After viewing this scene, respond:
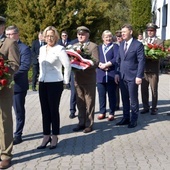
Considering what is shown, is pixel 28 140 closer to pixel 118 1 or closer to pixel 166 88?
pixel 166 88

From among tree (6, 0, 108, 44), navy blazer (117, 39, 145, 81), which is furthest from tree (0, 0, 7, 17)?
navy blazer (117, 39, 145, 81)

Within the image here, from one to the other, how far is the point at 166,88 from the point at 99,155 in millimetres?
8203

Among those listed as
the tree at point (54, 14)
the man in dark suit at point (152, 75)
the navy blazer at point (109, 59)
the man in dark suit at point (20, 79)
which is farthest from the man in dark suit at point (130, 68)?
the tree at point (54, 14)

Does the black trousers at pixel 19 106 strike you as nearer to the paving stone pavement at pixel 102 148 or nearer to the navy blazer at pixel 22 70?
the navy blazer at pixel 22 70

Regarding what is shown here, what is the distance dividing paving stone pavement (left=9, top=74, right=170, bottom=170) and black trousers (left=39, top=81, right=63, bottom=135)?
14.8 inches

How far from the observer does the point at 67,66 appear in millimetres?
6004

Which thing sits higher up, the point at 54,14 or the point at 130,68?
the point at 54,14

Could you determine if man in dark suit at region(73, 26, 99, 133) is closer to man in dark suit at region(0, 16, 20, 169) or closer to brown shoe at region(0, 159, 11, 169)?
man in dark suit at region(0, 16, 20, 169)

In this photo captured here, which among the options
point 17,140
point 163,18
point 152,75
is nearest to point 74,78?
point 17,140

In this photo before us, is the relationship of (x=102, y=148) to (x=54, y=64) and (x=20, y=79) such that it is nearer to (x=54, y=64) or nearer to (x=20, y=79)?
(x=54, y=64)

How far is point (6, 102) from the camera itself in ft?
17.6

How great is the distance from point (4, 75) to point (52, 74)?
1.19 meters

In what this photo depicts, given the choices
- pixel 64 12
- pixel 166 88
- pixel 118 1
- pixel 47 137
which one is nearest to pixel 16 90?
pixel 47 137

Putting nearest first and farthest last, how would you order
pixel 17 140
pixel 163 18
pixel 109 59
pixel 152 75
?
1. pixel 17 140
2. pixel 109 59
3. pixel 152 75
4. pixel 163 18
